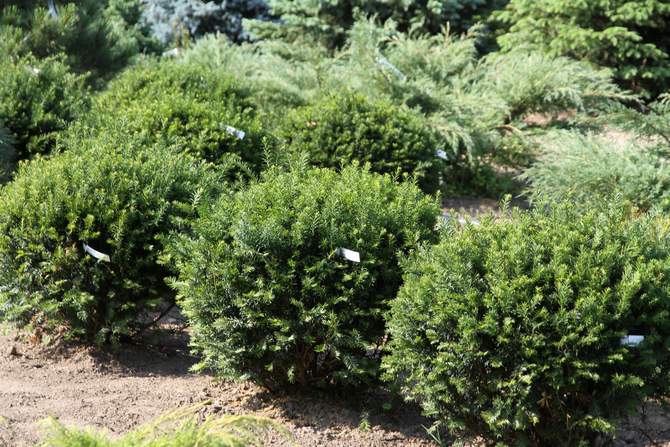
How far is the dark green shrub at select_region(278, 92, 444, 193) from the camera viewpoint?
6.46 meters

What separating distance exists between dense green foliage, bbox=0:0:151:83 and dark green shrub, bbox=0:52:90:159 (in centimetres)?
87

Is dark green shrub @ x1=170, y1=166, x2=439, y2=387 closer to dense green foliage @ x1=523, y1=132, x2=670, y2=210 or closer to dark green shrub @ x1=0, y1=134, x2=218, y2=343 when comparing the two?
dark green shrub @ x1=0, y1=134, x2=218, y2=343

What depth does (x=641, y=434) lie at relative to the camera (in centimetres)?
377

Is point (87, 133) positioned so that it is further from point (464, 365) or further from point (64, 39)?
point (464, 365)

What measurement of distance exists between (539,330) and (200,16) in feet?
35.1

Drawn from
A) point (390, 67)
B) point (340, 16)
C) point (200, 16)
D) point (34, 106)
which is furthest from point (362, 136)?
point (200, 16)

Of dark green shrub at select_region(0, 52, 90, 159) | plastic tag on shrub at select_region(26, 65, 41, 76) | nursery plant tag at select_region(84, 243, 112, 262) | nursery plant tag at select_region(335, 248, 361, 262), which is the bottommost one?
dark green shrub at select_region(0, 52, 90, 159)

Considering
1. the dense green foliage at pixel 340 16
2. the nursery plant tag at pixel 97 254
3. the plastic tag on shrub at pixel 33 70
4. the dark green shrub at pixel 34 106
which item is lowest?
the dense green foliage at pixel 340 16

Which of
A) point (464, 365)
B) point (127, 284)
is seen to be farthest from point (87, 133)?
point (464, 365)

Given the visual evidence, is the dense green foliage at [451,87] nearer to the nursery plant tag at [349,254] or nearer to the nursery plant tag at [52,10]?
the nursery plant tag at [52,10]

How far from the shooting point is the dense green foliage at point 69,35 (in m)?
8.04

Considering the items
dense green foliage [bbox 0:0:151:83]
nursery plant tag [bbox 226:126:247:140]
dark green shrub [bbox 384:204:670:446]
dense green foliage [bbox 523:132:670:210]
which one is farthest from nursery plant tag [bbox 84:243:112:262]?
dense green foliage [bbox 0:0:151:83]

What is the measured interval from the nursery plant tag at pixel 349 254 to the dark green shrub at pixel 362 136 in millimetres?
2637

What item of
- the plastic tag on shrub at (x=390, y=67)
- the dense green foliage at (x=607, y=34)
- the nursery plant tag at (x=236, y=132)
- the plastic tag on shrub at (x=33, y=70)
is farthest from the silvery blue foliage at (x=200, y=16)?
the nursery plant tag at (x=236, y=132)
